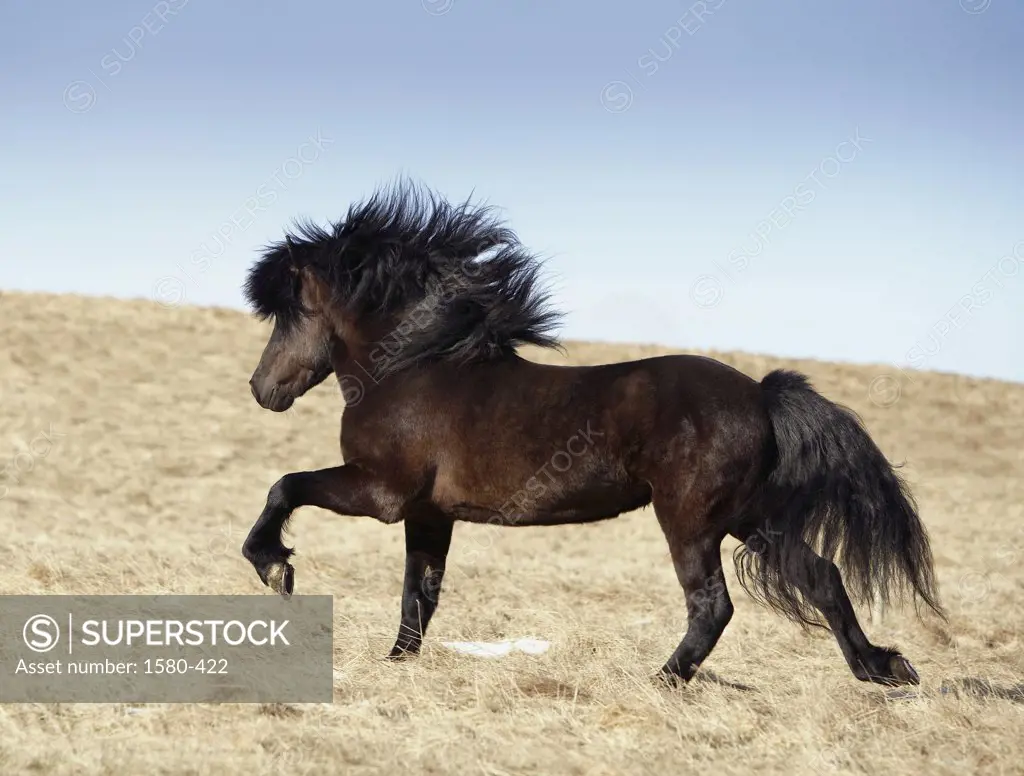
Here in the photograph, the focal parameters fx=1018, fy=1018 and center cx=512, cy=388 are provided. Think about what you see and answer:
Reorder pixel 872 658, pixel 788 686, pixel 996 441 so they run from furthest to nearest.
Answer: pixel 996 441 → pixel 788 686 → pixel 872 658

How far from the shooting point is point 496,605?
366 inches

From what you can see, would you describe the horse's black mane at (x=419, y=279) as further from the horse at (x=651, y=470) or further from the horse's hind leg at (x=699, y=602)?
the horse's hind leg at (x=699, y=602)

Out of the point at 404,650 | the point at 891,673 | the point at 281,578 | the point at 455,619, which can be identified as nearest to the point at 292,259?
the point at 281,578

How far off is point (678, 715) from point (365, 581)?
6.39m

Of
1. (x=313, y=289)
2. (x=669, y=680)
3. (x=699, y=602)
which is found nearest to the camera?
(x=669, y=680)

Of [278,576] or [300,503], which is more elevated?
[300,503]

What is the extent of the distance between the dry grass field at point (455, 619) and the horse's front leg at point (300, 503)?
0.70m

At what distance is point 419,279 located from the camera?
256 inches

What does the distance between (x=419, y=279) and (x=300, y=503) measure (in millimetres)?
1646

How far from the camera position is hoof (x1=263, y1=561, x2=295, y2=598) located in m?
5.74

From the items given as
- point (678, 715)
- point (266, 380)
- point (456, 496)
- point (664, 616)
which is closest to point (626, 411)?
point (456, 496)

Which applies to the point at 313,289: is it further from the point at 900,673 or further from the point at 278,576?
the point at 900,673

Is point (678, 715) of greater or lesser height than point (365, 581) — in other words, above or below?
below

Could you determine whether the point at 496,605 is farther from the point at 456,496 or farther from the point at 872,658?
the point at 872,658
